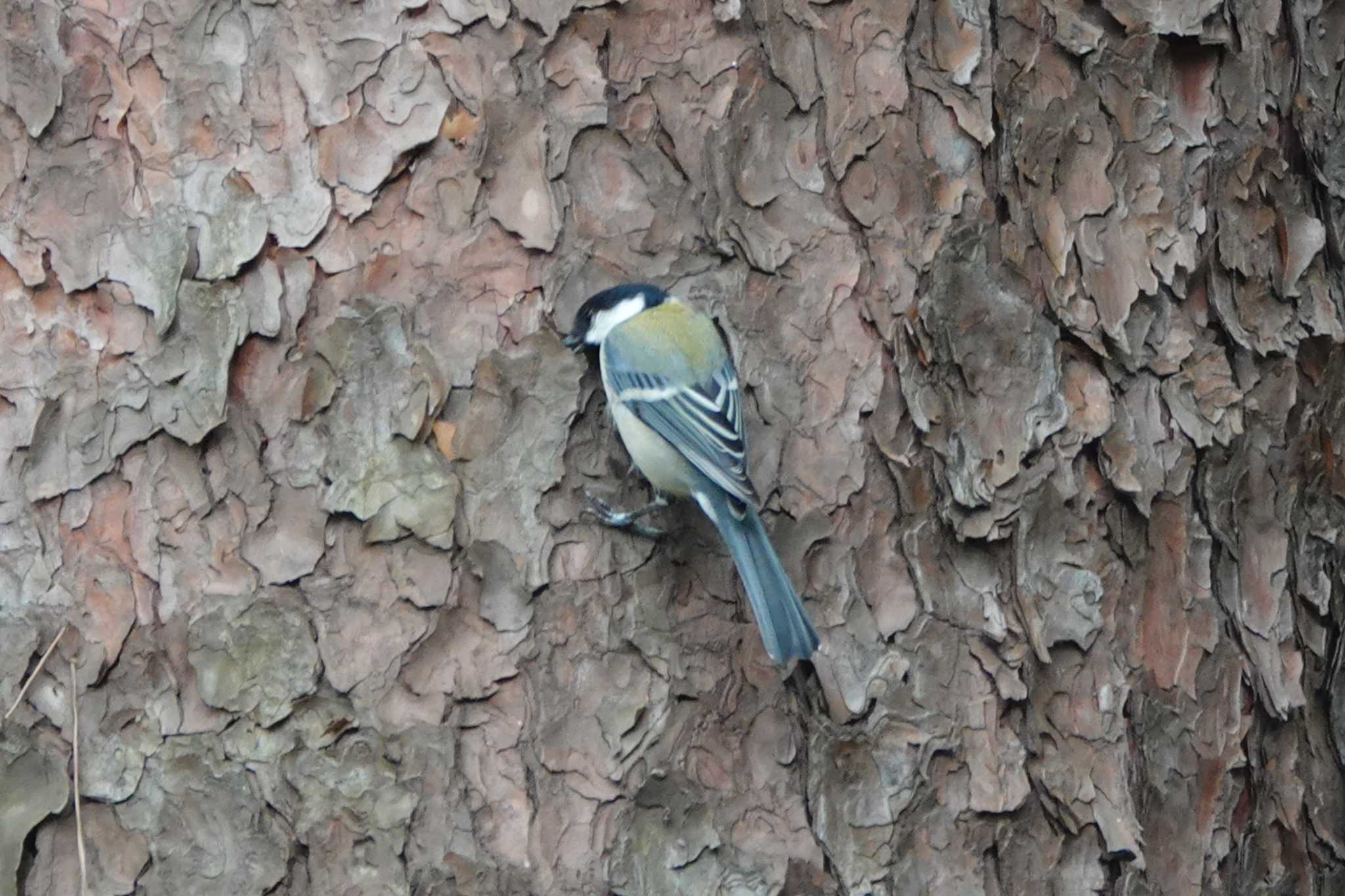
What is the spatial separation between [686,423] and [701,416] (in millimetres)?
29

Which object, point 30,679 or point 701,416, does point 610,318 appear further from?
point 30,679

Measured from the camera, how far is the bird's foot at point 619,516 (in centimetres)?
208

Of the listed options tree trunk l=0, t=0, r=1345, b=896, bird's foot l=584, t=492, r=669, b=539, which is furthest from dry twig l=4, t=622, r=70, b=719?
bird's foot l=584, t=492, r=669, b=539

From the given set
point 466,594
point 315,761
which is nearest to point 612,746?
point 466,594

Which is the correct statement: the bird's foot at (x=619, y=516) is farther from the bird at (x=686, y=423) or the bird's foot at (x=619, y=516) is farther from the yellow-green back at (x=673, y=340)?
the yellow-green back at (x=673, y=340)

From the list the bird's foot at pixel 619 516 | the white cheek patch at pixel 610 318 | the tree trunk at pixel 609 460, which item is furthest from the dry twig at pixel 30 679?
the white cheek patch at pixel 610 318

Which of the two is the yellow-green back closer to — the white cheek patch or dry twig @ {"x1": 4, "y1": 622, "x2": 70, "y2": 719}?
the white cheek patch

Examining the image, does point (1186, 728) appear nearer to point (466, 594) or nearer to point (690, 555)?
point (690, 555)

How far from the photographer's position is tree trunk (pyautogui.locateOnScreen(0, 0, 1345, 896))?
199 cm

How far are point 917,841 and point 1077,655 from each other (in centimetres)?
41

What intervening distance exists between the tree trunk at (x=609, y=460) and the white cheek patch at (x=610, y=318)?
52 millimetres

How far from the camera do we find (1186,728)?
7.19 ft

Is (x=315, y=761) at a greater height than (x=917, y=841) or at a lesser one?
greater

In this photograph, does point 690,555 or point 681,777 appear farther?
point 690,555
